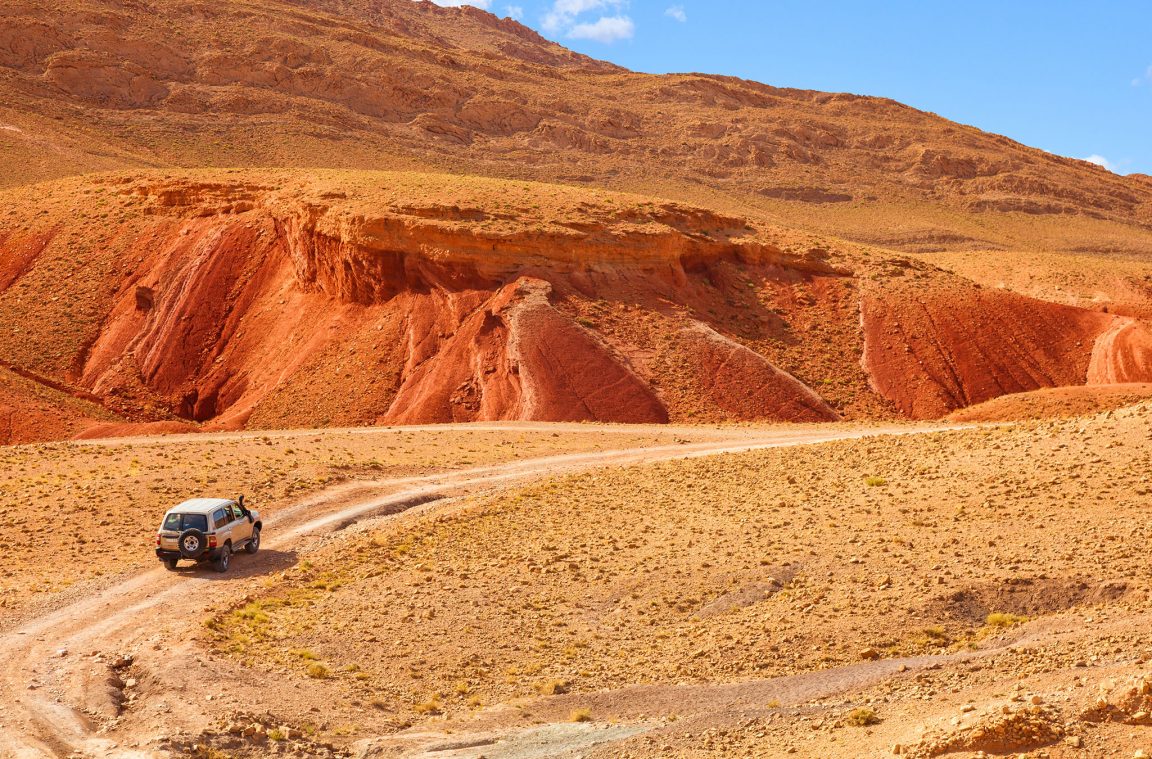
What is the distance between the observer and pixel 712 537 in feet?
71.3

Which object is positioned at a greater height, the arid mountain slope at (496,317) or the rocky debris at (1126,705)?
the arid mountain slope at (496,317)

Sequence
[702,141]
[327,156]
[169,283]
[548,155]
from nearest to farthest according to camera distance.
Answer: [169,283], [327,156], [548,155], [702,141]

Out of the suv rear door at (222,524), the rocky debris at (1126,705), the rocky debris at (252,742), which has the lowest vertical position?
the rocky debris at (252,742)

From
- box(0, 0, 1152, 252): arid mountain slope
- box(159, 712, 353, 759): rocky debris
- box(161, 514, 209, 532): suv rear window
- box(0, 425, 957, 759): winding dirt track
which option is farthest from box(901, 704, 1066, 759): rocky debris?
box(0, 0, 1152, 252): arid mountain slope

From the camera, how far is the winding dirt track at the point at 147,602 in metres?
14.5

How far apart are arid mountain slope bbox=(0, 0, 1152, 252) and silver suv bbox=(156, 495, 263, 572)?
59409 millimetres

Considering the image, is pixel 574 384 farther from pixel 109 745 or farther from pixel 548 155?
pixel 548 155

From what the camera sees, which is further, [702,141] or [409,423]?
[702,141]

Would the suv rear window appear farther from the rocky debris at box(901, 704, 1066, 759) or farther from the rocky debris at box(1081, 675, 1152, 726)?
the rocky debris at box(1081, 675, 1152, 726)

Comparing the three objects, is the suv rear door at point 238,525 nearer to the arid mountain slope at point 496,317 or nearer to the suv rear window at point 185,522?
the suv rear window at point 185,522

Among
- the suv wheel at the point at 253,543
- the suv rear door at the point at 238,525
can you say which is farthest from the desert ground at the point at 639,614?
the suv rear door at the point at 238,525

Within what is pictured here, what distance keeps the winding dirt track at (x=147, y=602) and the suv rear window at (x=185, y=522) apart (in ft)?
2.88

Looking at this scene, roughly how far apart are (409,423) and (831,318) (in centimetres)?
1889

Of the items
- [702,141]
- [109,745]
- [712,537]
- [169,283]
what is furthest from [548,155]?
[109,745]
